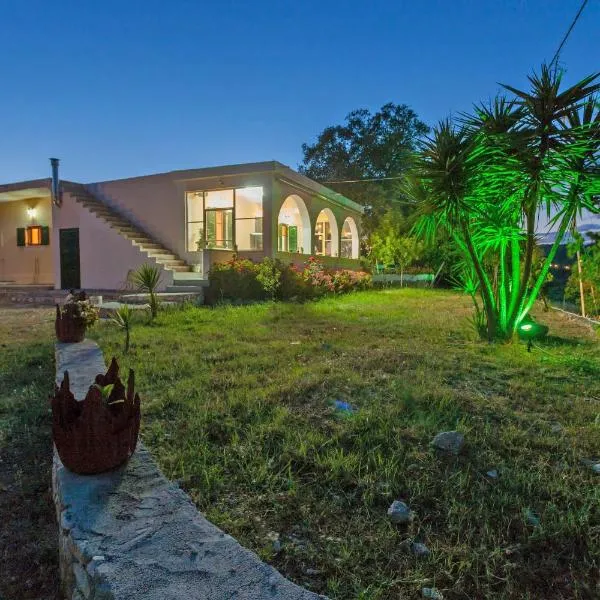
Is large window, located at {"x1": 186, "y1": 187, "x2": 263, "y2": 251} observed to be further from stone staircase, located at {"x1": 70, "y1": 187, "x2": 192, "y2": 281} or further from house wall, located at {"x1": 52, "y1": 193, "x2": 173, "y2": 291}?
house wall, located at {"x1": 52, "y1": 193, "x2": 173, "y2": 291}

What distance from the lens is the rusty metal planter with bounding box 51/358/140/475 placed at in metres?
1.84

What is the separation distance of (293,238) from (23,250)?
35.5 feet

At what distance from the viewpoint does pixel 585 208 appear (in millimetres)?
5074

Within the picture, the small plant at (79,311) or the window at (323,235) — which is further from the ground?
the window at (323,235)

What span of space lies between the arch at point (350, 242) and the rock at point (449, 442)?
1939 centimetres

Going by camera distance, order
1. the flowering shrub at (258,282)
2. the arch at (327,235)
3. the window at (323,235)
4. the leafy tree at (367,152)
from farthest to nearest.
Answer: the leafy tree at (367,152) → the window at (323,235) → the arch at (327,235) → the flowering shrub at (258,282)

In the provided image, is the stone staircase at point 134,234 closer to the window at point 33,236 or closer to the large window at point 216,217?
the large window at point 216,217

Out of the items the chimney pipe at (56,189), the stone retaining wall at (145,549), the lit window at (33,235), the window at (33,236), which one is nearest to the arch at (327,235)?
the chimney pipe at (56,189)

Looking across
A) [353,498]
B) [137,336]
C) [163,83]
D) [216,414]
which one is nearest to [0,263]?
[137,336]

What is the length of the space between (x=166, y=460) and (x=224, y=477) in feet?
1.31

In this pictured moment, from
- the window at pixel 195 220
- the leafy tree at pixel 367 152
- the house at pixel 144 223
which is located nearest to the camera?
the house at pixel 144 223

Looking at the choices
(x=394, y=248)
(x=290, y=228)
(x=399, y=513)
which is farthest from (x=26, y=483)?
(x=394, y=248)

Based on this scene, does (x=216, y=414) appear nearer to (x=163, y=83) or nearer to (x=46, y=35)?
(x=46, y=35)

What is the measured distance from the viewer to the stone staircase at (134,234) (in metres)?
12.4
